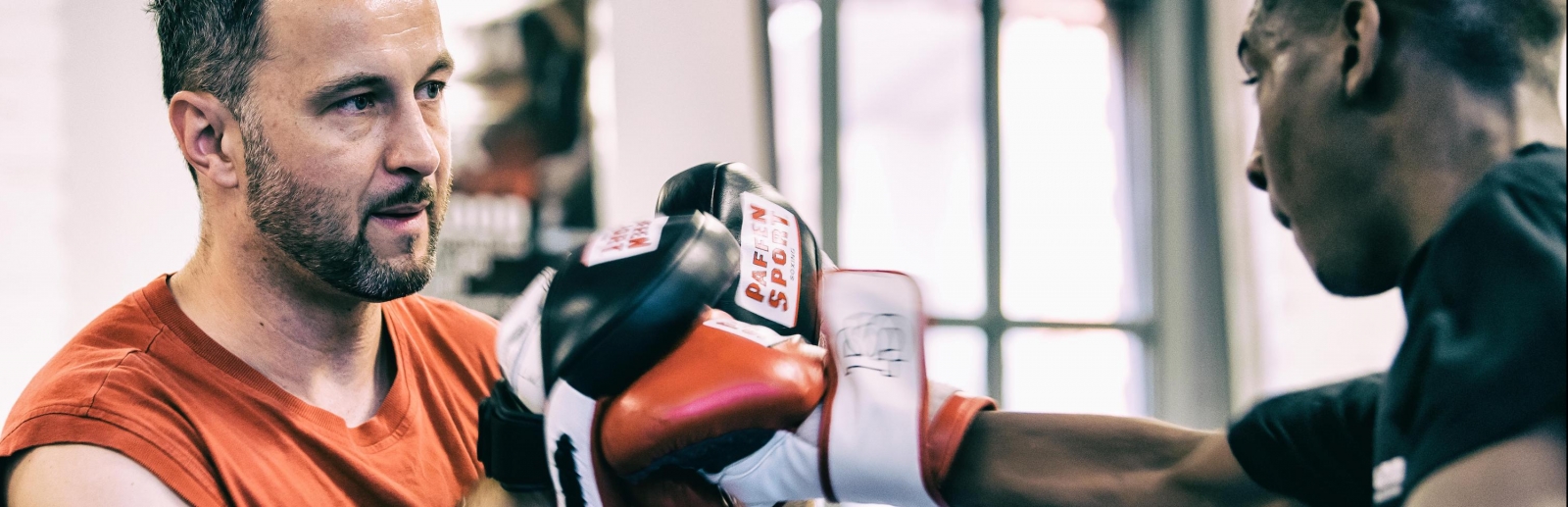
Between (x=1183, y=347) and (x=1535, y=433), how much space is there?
13.9 ft

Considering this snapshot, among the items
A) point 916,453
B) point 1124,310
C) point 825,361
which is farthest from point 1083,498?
point 1124,310

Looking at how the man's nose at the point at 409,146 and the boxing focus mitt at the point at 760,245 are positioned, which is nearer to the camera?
the boxing focus mitt at the point at 760,245

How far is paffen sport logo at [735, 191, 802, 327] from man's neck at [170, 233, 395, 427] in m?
0.60

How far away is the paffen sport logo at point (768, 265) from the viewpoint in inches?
49.8

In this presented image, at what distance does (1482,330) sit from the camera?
833mm

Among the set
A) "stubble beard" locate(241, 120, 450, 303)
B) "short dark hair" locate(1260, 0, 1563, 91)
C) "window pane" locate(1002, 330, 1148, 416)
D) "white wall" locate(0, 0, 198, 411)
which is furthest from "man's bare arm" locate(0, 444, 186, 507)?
"window pane" locate(1002, 330, 1148, 416)

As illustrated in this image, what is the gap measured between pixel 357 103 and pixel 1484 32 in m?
1.29

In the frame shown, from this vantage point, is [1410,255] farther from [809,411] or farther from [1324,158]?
[809,411]

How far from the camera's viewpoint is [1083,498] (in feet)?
4.26

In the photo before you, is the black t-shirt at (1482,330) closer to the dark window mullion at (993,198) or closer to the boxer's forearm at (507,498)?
the boxer's forearm at (507,498)

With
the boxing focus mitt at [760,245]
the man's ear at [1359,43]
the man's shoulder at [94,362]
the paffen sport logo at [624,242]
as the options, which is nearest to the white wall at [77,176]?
the man's shoulder at [94,362]

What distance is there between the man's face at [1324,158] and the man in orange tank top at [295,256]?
3.19ft

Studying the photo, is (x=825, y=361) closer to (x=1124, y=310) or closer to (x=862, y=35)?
(x=862, y=35)

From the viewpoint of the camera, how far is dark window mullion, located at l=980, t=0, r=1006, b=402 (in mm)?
4664
